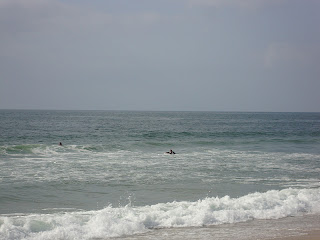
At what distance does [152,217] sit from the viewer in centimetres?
1152

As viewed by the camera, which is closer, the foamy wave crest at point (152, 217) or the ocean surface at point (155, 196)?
the foamy wave crest at point (152, 217)

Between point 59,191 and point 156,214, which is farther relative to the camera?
point 59,191

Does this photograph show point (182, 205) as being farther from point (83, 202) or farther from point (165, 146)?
point (165, 146)

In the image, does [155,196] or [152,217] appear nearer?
[152,217]

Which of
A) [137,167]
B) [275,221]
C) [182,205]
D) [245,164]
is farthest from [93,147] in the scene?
[275,221]

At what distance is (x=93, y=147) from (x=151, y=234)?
22.7m

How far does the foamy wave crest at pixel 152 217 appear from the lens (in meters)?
10.3

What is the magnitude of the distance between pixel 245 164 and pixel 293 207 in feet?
34.6

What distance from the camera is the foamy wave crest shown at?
33.9 feet

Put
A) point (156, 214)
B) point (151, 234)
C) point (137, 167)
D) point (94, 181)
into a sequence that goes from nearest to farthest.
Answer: point (151, 234)
point (156, 214)
point (94, 181)
point (137, 167)

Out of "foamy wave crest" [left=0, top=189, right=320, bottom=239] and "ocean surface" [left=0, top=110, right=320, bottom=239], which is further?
"ocean surface" [left=0, top=110, right=320, bottom=239]

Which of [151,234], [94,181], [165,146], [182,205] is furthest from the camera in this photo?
[165,146]

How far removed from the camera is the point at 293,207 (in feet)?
43.7

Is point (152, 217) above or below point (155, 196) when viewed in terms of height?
above
